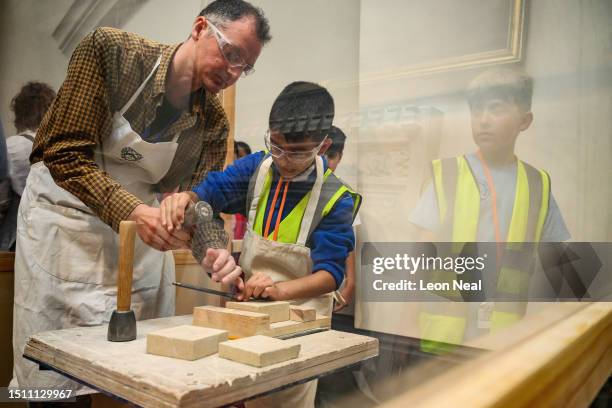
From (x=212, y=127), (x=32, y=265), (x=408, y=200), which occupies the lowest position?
(x=32, y=265)

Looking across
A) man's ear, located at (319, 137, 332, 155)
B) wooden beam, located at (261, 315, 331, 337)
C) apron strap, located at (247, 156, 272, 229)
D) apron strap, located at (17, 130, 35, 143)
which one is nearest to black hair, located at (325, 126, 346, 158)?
man's ear, located at (319, 137, 332, 155)

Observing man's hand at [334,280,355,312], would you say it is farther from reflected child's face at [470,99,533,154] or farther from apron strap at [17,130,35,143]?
apron strap at [17,130,35,143]

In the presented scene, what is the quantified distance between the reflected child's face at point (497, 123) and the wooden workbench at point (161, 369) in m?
0.52

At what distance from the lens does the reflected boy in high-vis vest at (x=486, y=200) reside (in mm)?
890

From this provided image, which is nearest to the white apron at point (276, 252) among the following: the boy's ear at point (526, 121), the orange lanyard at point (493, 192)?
the orange lanyard at point (493, 192)

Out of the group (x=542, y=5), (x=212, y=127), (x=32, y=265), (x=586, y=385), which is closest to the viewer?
(x=32, y=265)

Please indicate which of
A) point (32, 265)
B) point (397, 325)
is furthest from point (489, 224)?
point (32, 265)

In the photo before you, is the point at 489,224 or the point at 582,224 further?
the point at 582,224

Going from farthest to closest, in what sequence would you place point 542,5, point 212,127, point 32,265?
point 542,5 < point 212,127 < point 32,265

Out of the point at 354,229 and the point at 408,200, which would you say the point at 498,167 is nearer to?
the point at 408,200

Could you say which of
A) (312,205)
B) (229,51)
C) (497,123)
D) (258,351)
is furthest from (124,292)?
(497,123)

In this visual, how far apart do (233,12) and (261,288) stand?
527mm

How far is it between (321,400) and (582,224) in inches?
34.7

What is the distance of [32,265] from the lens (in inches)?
28.2
